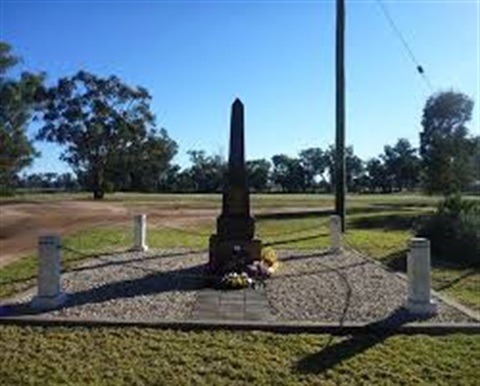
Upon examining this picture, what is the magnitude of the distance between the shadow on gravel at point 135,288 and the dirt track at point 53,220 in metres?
5.08

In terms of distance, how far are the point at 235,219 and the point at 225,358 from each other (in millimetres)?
7139

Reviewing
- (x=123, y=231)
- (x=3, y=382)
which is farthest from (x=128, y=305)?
(x=123, y=231)

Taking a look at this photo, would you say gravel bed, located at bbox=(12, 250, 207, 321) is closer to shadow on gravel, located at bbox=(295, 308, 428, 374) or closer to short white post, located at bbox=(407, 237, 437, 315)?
shadow on gravel, located at bbox=(295, 308, 428, 374)

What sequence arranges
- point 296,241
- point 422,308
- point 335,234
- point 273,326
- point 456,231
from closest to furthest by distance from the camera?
point 273,326
point 422,308
point 456,231
point 335,234
point 296,241

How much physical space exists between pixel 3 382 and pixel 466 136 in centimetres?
4478

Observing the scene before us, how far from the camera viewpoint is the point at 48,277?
429 inches

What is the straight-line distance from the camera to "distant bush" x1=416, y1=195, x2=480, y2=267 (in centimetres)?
1802

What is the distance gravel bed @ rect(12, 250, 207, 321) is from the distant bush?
563cm

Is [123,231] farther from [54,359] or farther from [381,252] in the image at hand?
[54,359]

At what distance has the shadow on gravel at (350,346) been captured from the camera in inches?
312

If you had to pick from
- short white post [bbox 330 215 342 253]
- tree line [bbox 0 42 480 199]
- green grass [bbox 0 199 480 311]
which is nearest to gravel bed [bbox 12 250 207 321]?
green grass [bbox 0 199 480 311]

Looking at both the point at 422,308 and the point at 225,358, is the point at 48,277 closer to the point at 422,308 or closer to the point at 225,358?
the point at 225,358

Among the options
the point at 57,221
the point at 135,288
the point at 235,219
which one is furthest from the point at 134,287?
the point at 57,221

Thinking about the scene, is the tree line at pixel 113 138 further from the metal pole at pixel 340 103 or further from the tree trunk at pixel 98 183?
the metal pole at pixel 340 103
